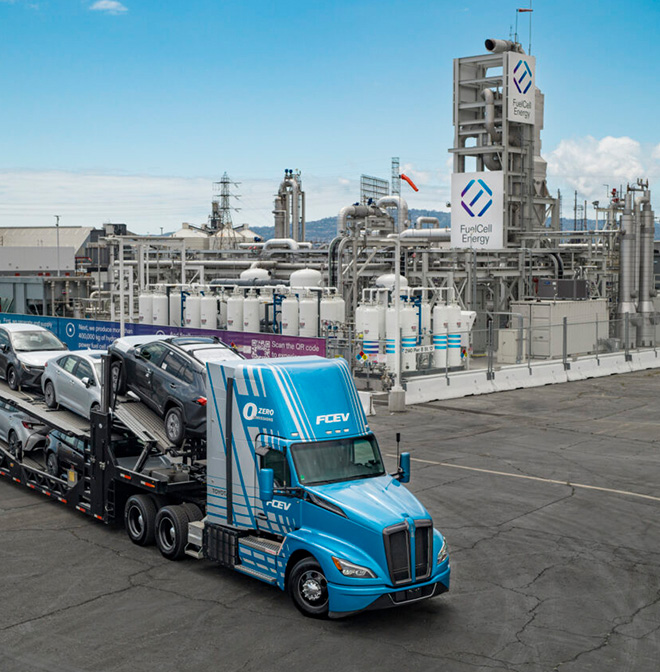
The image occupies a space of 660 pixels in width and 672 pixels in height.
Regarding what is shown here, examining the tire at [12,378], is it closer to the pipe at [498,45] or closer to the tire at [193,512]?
the tire at [193,512]

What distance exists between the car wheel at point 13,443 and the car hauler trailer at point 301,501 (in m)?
4.59

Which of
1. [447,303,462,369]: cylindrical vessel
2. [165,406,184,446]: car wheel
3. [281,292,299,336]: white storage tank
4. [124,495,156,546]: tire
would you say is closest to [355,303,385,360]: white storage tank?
[447,303,462,369]: cylindrical vessel

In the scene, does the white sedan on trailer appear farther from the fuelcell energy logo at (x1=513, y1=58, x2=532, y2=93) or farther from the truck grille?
the fuelcell energy logo at (x1=513, y1=58, x2=532, y2=93)

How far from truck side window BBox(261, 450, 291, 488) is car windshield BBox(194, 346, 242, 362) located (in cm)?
406

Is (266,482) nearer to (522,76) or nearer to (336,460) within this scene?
(336,460)

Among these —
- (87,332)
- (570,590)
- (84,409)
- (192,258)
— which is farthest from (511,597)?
(192,258)

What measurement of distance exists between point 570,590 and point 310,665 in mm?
4002

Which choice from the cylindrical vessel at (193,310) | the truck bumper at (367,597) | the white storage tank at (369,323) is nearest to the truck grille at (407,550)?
the truck bumper at (367,597)

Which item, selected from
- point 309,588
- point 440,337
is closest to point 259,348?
point 440,337

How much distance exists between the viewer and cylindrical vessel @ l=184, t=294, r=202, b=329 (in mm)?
37062

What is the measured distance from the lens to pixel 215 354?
1434cm

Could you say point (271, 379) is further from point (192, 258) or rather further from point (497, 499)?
point (192, 258)

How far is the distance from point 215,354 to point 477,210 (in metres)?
29.1

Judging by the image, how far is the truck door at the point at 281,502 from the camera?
9992 millimetres
